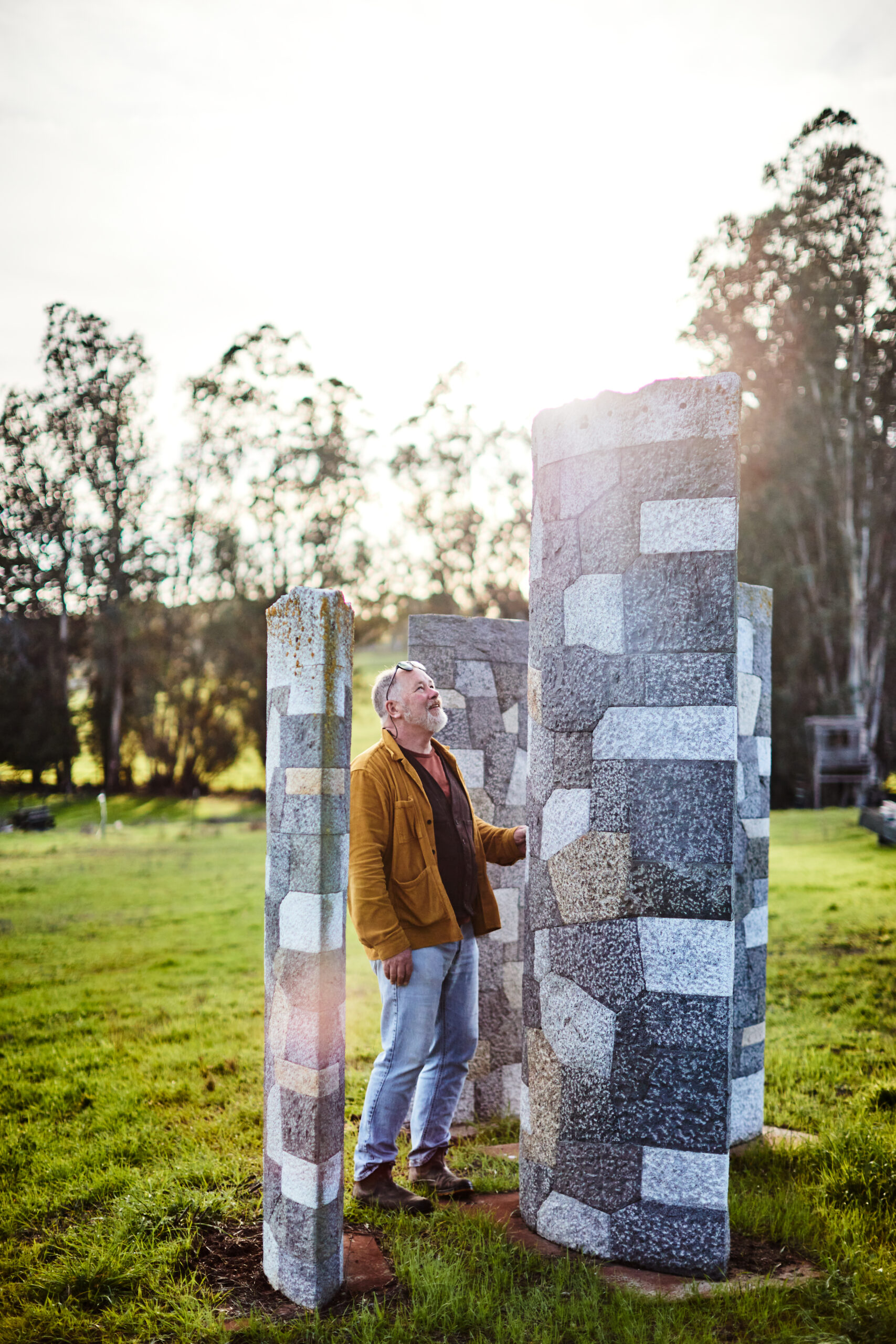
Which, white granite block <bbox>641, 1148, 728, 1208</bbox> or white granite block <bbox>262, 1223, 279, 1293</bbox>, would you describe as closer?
white granite block <bbox>262, 1223, 279, 1293</bbox>

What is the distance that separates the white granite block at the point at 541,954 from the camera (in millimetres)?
3551

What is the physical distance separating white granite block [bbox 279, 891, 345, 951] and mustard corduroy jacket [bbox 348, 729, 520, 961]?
1.47ft


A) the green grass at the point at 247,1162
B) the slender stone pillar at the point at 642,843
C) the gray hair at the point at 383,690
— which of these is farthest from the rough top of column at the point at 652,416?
the green grass at the point at 247,1162

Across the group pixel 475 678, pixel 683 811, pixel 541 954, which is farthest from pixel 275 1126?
pixel 475 678

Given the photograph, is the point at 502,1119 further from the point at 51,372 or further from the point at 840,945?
the point at 51,372

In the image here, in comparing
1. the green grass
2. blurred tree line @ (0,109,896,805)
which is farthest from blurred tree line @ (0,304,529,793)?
the green grass

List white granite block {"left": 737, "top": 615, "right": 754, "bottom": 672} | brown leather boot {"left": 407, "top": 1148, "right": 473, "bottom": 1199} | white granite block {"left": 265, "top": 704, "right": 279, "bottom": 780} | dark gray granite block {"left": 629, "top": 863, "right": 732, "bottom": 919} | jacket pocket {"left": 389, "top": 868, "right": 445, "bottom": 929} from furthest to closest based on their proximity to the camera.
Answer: white granite block {"left": 737, "top": 615, "right": 754, "bottom": 672}
brown leather boot {"left": 407, "top": 1148, "right": 473, "bottom": 1199}
jacket pocket {"left": 389, "top": 868, "right": 445, "bottom": 929}
dark gray granite block {"left": 629, "top": 863, "right": 732, "bottom": 919}
white granite block {"left": 265, "top": 704, "right": 279, "bottom": 780}

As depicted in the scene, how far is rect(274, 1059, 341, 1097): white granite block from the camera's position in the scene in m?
2.90

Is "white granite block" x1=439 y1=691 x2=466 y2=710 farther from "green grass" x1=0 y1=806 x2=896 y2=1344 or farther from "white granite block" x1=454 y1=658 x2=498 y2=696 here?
"green grass" x1=0 y1=806 x2=896 y2=1344

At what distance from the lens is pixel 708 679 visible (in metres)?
3.29

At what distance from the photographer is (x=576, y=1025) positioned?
3.42 m

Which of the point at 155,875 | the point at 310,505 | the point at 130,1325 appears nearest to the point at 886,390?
the point at 310,505

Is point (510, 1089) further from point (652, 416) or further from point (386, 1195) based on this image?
point (652, 416)

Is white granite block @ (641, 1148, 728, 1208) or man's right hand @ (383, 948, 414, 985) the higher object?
man's right hand @ (383, 948, 414, 985)
